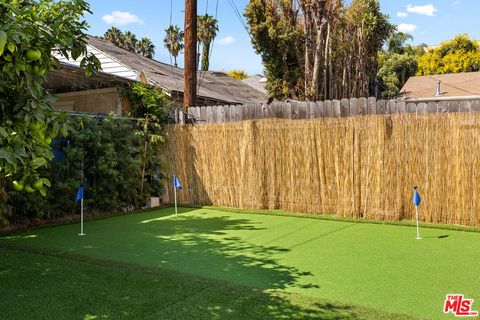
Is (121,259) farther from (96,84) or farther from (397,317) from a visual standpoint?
(96,84)

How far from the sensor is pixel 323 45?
2038cm

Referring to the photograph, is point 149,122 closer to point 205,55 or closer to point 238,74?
point 205,55

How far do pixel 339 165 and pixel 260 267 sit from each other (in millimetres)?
3856

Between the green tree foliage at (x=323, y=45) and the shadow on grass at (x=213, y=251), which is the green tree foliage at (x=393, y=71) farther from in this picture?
the shadow on grass at (x=213, y=251)

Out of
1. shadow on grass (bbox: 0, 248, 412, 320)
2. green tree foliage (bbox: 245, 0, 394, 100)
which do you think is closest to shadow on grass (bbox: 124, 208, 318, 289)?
shadow on grass (bbox: 0, 248, 412, 320)

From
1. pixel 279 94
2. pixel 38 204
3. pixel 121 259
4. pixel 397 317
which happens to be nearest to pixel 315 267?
pixel 397 317

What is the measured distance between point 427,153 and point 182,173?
5.72m

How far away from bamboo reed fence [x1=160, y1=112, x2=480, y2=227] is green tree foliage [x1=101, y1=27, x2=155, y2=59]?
3544 centimetres

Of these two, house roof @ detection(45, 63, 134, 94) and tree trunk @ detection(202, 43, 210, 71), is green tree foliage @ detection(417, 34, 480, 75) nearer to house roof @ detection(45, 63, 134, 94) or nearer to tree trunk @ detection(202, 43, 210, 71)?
tree trunk @ detection(202, 43, 210, 71)

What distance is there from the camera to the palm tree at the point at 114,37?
43.5 m

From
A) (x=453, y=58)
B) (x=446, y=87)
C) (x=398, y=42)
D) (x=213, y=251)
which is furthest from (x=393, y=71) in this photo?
(x=213, y=251)

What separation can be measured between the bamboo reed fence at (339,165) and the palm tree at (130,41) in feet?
121

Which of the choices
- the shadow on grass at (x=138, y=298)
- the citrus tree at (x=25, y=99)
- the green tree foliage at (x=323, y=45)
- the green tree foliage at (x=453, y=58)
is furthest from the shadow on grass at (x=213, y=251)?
the green tree foliage at (x=453, y=58)

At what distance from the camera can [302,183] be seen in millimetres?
8953
